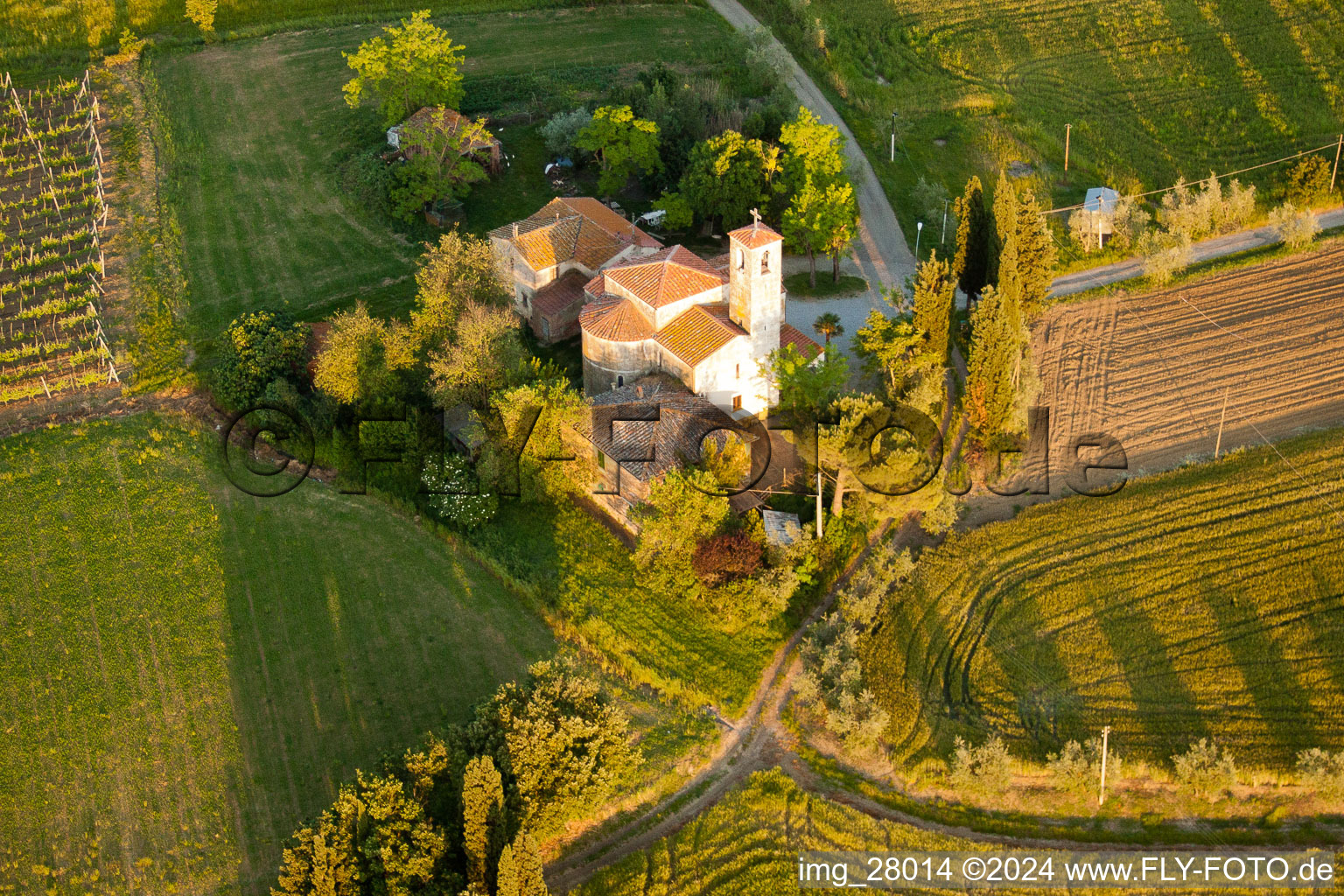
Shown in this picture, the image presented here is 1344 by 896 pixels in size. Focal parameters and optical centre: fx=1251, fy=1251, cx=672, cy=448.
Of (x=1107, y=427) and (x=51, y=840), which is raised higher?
(x=1107, y=427)

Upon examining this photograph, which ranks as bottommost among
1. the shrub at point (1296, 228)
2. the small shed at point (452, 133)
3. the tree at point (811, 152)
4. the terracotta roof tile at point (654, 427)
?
the terracotta roof tile at point (654, 427)

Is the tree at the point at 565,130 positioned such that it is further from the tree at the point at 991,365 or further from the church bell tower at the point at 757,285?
the tree at the point at 991,365

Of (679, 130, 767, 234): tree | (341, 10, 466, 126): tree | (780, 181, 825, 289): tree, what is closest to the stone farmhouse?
(780, 181, 825, 289): tree

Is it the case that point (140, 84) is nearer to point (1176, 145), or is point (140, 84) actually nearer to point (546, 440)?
point (546, 440)

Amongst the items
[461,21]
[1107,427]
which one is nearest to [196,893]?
[1107,427]

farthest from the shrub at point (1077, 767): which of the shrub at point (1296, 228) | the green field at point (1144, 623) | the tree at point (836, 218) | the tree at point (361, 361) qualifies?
the shrub at point (1296, 228)

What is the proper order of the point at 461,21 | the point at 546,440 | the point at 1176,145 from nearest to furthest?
the point at 546,440, the point at 1176,145, the point at 461,21

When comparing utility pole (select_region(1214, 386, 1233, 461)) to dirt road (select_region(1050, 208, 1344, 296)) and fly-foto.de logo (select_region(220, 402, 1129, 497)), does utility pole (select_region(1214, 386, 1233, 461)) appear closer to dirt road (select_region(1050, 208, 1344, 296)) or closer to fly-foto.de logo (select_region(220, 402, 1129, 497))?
fly-foto.de logo (select_region(220, 402, 1129, 497))
